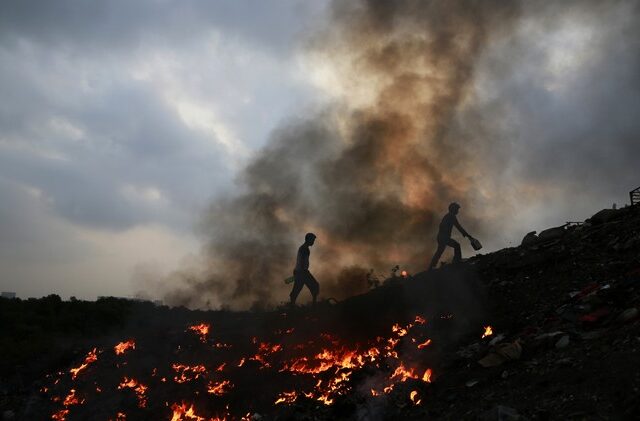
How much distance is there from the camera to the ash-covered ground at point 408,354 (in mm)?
7113

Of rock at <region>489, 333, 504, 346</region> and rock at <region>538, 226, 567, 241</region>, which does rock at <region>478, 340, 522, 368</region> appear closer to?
rock at <region>489, 333, 504, 346</region>

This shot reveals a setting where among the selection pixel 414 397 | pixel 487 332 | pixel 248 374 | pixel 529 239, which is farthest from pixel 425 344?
pixel 529 239

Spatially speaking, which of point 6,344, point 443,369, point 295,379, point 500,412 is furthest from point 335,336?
point 6,344

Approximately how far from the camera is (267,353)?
495 inches

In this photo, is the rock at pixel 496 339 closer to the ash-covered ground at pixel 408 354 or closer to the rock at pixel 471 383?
the ash-covered ground at pixel 408 354

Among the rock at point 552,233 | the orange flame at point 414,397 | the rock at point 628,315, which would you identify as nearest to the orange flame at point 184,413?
the orange flame at point 414,397

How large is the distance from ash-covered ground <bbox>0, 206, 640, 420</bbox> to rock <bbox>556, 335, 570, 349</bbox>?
3 cm

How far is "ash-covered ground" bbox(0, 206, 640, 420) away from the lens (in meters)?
7.11

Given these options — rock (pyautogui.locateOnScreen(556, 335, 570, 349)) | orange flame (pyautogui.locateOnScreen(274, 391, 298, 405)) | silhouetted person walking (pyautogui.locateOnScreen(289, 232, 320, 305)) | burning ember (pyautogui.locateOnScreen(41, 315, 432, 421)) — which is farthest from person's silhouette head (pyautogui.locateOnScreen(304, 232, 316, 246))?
rock (pyautogui.locateOnScreen(556, 335, 570, 349))

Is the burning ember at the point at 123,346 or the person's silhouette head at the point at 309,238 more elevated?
the person's silhouette head at the point at 309,238

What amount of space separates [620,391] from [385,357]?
5.07 metres

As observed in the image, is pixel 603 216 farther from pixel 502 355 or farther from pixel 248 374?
pixel 248 374

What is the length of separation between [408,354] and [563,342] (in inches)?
130

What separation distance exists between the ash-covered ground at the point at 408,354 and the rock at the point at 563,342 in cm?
3
